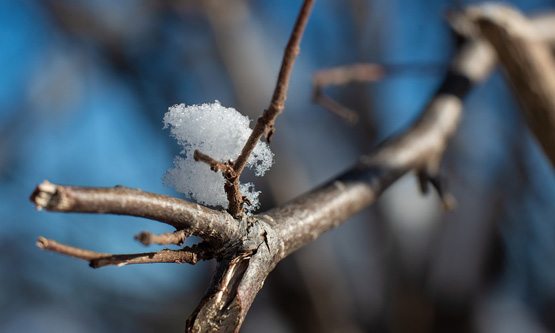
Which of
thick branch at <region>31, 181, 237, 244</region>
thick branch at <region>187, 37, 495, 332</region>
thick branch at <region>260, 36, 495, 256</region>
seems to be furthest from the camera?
thick branch at <region>260, 36, 495, 256</region>

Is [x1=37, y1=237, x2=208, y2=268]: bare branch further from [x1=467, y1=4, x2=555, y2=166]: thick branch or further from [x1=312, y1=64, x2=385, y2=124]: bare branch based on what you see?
[x1=467, y1=4, x2=555, y2=166]: thick branch

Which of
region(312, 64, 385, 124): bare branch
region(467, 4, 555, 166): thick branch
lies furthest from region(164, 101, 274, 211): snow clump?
region(467, 4, 555, 166): thick branch

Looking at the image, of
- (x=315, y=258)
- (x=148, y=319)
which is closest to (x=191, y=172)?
(x=315, y=258)

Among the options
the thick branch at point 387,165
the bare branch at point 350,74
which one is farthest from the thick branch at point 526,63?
the bare branch at point 350,74

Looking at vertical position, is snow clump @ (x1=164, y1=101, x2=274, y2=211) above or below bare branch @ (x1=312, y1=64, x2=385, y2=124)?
below

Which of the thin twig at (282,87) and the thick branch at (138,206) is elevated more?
the thin twig at (282,87)

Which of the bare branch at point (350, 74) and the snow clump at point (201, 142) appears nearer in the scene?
the snow clump at point (201, 142)

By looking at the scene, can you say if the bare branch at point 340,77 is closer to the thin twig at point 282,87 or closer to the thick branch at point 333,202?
the thick branch at point 333,202

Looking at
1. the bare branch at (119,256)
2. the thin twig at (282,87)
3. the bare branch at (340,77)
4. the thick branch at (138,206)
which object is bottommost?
the bare branch at (119,256)
